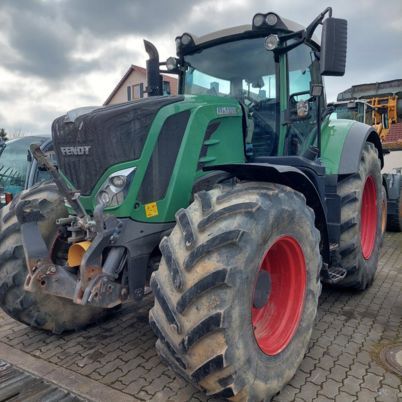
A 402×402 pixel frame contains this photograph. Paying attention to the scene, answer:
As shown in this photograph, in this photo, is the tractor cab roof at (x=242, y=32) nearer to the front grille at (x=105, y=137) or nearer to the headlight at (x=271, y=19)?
the headlight at (x=271, y=19)

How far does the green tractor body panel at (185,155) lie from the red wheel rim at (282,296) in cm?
77

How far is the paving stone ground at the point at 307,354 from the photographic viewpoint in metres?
2.62

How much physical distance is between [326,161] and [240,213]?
2160 millimetres

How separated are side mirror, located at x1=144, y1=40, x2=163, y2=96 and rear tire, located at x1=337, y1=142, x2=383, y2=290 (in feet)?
7.24

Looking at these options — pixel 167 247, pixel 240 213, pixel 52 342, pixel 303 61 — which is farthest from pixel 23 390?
pixel 303 61

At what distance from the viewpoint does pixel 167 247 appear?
7.41ft

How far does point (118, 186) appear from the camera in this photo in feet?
8.56

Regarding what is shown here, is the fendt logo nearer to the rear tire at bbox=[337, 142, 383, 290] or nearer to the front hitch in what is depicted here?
the front hitch

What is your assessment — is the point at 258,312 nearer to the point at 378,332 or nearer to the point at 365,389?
the point at 365,389

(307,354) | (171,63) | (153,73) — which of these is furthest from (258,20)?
(307,354)

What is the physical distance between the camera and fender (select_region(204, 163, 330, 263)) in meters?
2.55

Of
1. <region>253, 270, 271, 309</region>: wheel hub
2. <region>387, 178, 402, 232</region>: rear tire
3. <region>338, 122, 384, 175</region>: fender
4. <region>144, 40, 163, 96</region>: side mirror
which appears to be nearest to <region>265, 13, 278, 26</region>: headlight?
<region>144, 40, 163, 96</region>: side mirror

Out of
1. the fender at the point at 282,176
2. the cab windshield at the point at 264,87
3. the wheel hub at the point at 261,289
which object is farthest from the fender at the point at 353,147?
the wheel hub at the point at 261,289

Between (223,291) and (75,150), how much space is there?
58.2 inches
